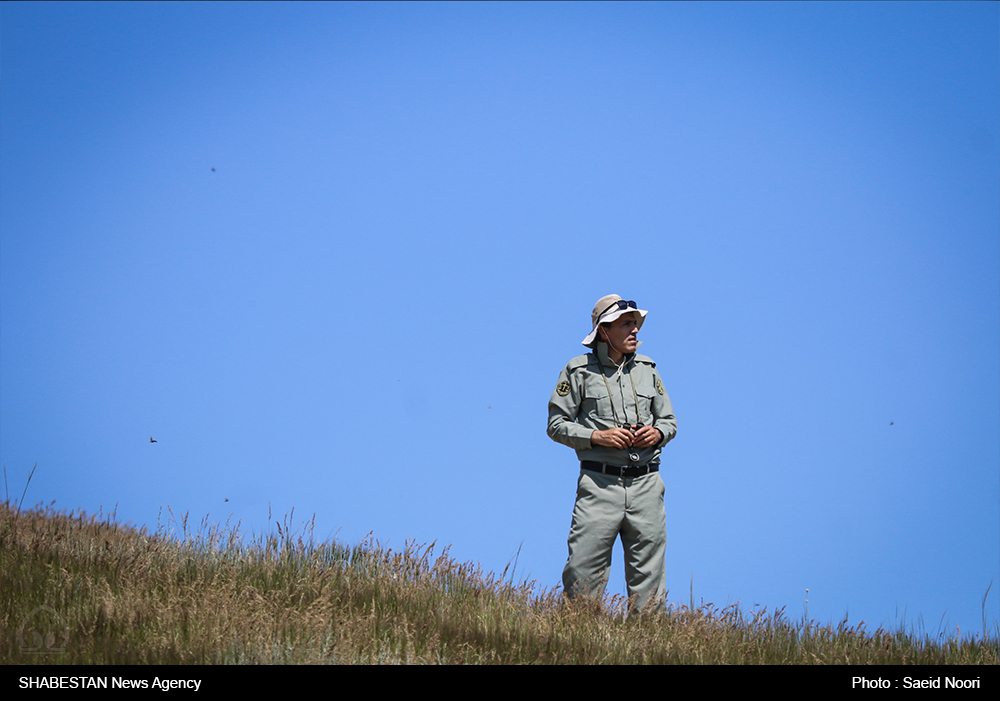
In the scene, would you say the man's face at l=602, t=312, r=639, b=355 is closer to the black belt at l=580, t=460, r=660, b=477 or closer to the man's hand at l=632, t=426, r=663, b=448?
the man's hand at l=632, t=426, r=663, b=448

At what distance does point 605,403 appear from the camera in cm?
660

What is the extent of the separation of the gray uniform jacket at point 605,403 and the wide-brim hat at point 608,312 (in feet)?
0.37

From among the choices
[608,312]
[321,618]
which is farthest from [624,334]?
[321,618]

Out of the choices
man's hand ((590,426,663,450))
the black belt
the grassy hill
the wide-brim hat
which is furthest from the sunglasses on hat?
the grassy hill

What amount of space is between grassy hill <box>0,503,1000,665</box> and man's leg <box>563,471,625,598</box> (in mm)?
285

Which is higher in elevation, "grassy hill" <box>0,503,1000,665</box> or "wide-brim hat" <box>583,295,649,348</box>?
"wide-brim hat" <box>583,295,649,348</box>

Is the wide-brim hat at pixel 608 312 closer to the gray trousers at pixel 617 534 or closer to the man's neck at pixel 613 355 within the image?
the man's neck at pixel 613 355

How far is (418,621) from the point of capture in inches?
200

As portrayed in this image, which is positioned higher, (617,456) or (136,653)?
(617,456)

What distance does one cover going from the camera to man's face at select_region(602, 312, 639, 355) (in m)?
A: 6.67
